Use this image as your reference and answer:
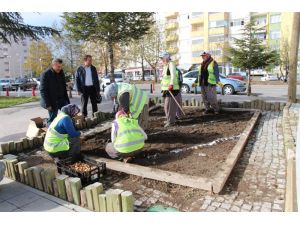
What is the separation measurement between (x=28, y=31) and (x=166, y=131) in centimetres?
1142

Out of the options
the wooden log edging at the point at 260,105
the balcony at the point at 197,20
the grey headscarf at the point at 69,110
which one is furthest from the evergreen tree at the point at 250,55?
the balcony at the point at 197,20

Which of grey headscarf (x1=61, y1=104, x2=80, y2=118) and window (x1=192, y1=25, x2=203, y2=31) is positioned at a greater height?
window (x1=192, y1=25, x2=203, y2=31)

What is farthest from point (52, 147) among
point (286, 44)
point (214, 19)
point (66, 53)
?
point (214, 19)

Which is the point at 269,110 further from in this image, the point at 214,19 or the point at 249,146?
the point at 214,19

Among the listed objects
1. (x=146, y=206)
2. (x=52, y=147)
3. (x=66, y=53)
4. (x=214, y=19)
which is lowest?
(x=146, y=206)

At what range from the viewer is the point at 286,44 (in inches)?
1444

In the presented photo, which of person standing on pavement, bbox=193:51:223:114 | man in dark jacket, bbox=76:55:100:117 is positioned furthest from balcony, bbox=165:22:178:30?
man in dark jacket, bbox=76:55:100:117

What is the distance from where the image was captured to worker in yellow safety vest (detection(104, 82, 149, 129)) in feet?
15.8

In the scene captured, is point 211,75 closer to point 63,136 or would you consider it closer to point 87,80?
point 87,80

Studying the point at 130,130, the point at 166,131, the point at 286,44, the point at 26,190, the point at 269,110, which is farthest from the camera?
the point at 286,44

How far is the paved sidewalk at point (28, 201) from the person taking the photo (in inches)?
135

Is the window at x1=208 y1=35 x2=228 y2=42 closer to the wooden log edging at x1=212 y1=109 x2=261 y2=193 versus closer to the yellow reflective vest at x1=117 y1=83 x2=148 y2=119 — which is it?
the wooden log edging at x1=212 y1=109 x2=261 y2=193

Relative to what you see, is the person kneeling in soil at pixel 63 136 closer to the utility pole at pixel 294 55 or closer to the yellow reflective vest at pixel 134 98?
the yellow reflective vest at pixel 134 98

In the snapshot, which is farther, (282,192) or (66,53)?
(66,53)
